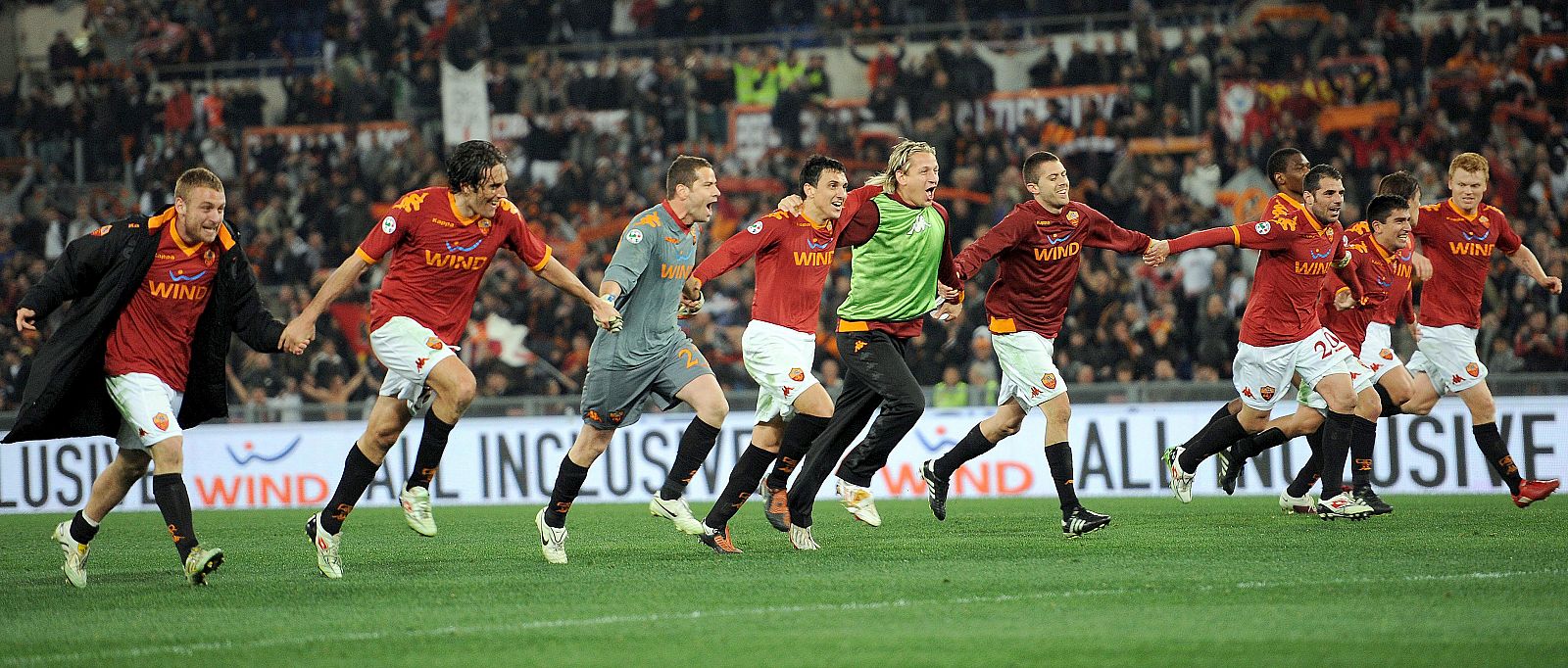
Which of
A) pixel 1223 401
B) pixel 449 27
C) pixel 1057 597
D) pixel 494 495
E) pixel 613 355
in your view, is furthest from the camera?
pixel 449 27

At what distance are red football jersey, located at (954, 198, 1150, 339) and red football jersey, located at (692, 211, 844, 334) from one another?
1.02m

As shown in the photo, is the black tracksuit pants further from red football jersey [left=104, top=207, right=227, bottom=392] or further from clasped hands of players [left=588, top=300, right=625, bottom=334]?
red football jersey [left=104, top=207, right=227, bottom=392]

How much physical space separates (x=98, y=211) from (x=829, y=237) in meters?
17.1

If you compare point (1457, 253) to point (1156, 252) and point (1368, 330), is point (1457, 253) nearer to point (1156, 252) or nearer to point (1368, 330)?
point (1368, 330)

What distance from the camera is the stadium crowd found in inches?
703

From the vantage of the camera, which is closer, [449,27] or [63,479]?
[63,479]

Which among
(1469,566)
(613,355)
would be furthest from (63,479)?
(1469,566)

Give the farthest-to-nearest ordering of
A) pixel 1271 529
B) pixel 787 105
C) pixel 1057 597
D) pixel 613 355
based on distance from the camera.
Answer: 1. pixel 787 105
2. pixel 1271 529
3. pixel 613 355
4. pixel 1057 597

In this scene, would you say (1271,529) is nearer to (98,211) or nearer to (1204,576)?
(1204,576)

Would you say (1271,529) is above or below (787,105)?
below

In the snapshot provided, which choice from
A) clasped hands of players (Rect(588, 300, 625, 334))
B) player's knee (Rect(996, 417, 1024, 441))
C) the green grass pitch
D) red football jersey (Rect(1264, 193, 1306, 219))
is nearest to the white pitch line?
the green grass pitch

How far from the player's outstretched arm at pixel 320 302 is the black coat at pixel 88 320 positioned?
0.71 feet

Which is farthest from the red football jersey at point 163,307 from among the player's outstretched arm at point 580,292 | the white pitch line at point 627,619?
the white pitch line at point 627,619

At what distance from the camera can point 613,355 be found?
9.20 meters
